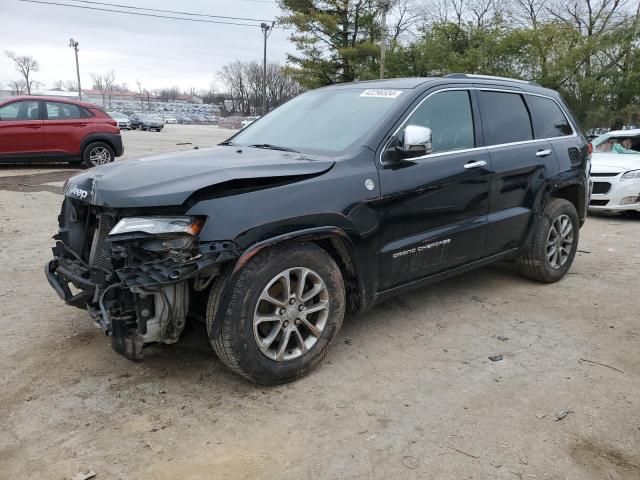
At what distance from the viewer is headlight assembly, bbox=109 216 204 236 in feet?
8.78

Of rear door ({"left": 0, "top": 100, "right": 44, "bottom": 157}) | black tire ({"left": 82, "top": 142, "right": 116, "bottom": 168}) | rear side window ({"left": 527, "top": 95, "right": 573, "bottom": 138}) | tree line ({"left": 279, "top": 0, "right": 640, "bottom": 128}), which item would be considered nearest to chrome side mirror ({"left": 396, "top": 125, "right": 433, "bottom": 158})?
rear side window ({"left": 527, "top": 95, "right": 573, "bottom": 138})

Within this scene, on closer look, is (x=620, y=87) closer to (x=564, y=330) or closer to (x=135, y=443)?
(x=564, y=330)

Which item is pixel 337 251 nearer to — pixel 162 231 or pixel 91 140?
pixel 162 231

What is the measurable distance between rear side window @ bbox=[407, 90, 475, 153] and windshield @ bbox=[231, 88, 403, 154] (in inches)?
9.2

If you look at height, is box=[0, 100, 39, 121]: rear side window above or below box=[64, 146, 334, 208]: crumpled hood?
above

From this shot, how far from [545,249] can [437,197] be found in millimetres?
1758

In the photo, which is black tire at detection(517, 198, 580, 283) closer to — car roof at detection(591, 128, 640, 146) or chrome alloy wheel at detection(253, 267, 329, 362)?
chrome alloy wheel at detection(253, 267, 329, 362)

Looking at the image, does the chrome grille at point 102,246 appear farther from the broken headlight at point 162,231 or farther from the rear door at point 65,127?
the rear door at point 65,127

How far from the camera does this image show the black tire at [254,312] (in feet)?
9.18

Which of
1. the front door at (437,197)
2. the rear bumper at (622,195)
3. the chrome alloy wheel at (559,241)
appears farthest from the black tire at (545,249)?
the rear bumper at (622,195)

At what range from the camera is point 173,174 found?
9.48 feet

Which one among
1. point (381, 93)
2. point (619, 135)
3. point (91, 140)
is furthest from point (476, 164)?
point (91, 140)

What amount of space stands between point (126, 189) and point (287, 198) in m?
0.84

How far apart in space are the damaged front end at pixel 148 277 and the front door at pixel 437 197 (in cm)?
119
